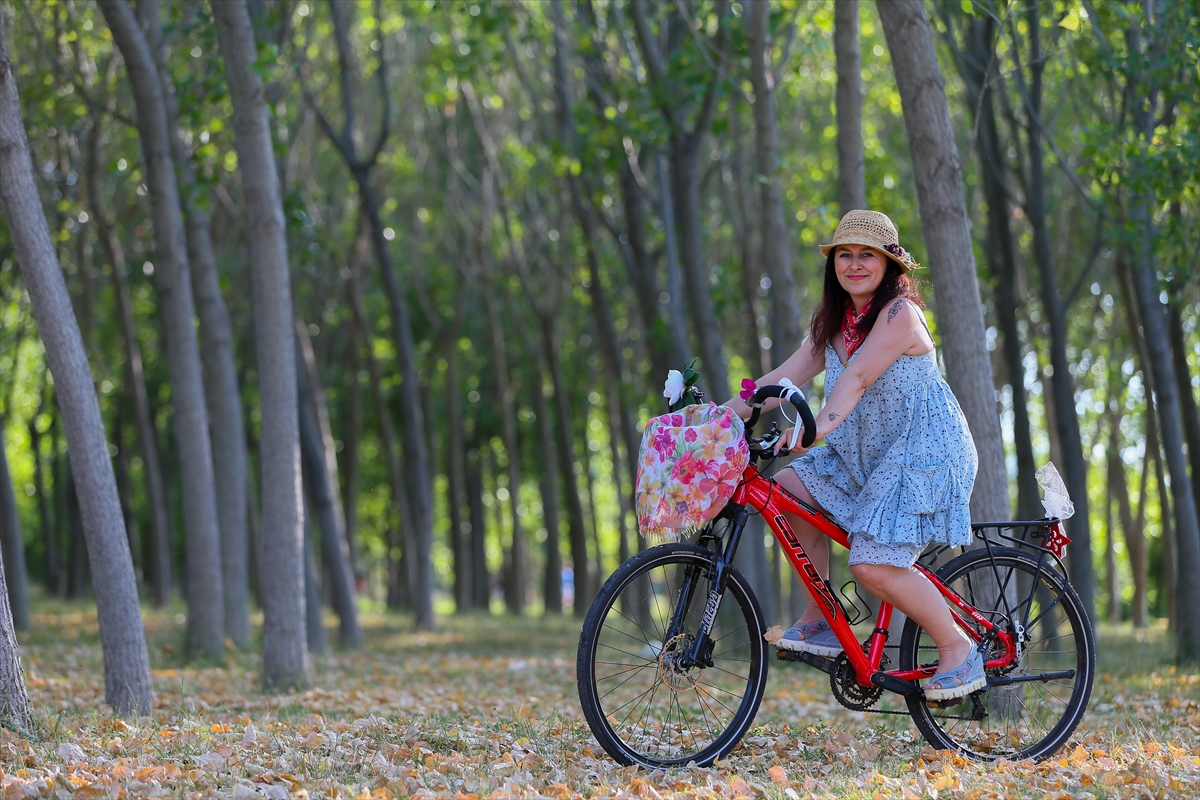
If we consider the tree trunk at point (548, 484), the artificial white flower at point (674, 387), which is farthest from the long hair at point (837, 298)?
the tree trunk at point (548, 484)

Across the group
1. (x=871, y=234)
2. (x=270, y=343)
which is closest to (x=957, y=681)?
(x=871, y=234)

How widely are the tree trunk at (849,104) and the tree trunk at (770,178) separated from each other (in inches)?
41.5

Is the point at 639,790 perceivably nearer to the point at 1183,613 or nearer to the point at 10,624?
the point at 10,624

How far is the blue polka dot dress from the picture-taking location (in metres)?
4.52

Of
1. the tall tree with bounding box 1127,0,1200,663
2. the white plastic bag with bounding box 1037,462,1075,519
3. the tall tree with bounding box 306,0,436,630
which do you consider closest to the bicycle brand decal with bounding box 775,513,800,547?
the white plastic bag with bounding box 1037,462,1075,519

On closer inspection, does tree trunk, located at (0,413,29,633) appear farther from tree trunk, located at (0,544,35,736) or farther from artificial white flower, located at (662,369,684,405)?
artificial white flower, located at (662,369,684,405)

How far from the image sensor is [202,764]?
4426 mm

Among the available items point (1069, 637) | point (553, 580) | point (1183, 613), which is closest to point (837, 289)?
point (1069, 637)

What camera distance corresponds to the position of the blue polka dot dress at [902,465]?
452cm

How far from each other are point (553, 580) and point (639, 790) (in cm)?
1987

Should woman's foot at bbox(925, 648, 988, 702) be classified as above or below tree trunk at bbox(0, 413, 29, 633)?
below

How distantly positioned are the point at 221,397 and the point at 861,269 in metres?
7.58

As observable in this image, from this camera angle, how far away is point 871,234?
4.69 meters

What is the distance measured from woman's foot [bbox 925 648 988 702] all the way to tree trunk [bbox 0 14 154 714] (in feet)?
13.4
